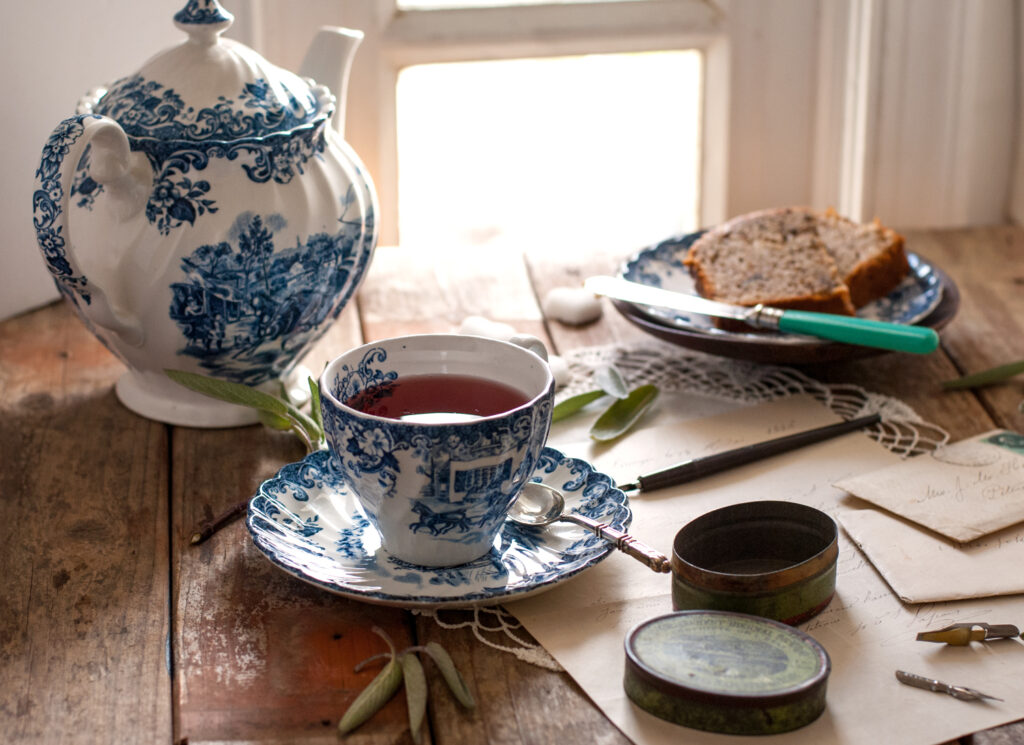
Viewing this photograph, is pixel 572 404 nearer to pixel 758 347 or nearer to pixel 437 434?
pixel 758 347

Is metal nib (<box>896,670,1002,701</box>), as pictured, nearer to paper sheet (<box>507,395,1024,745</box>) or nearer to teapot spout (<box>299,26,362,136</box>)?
paper sheet (<box>507,395,1024,745</box>)

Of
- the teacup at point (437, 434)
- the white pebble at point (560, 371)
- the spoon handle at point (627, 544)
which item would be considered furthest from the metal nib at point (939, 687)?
the white pebble at point (560, 371)

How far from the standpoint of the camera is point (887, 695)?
643 mm

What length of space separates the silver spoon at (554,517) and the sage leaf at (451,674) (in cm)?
13

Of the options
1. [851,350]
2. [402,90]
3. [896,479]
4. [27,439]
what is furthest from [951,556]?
[402,90]

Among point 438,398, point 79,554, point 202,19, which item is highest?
point 202,19

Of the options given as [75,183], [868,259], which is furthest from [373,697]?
[868,259]

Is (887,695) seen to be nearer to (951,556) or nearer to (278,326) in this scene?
(951,556)

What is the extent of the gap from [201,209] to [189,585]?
0.29 meters

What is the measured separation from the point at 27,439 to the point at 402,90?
2.56 feet

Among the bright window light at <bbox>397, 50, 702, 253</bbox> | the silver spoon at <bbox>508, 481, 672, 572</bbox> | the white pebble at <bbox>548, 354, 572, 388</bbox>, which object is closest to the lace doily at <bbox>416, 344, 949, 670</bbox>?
the white pebble at <bbox>548, 354, 572, 388</bbox>

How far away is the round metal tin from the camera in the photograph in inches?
26.0

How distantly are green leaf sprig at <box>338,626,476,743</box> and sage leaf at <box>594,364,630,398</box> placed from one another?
1.26ft

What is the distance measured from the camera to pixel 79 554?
805 millimetres
